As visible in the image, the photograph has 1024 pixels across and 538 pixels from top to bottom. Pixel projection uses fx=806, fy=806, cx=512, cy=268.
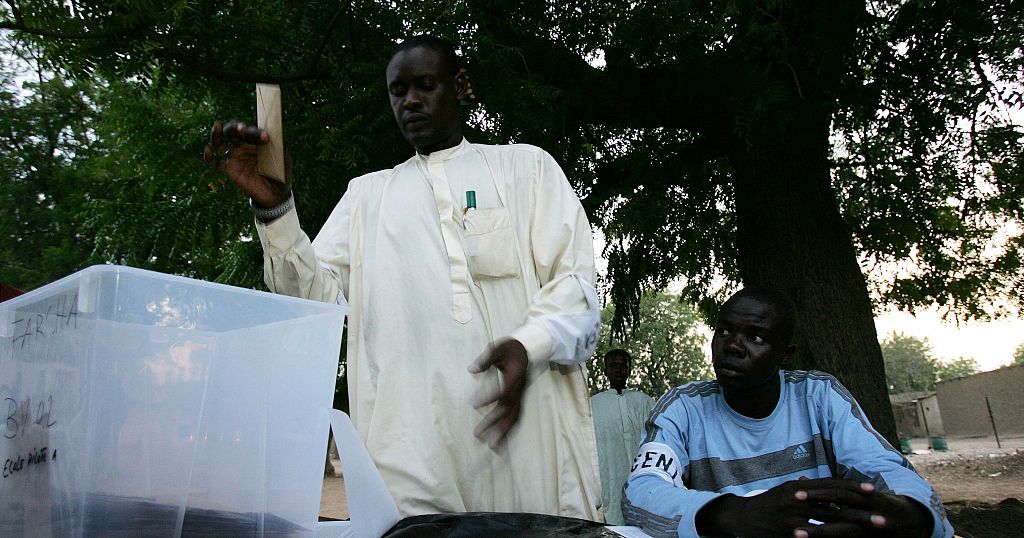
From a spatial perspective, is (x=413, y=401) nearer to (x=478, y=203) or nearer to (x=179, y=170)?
(x=478, y=203)

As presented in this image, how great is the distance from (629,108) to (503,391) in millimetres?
5248

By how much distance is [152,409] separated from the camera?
3.69 feet

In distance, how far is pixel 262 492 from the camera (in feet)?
4.16

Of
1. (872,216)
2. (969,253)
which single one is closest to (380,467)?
(872,216)

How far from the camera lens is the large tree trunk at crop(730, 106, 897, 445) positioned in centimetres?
608

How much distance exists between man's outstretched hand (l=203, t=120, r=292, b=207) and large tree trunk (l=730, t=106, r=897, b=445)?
4620 mm

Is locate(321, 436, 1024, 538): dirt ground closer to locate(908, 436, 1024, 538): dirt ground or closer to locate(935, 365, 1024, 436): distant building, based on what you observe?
locate(908, 436, 1024, 538): dirt ground

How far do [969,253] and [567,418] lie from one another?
31.1ft

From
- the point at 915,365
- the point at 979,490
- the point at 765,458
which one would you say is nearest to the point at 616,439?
the point at 765,458

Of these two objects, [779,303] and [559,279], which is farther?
[779,303]

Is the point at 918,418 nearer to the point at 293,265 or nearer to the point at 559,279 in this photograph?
the point at 559,279

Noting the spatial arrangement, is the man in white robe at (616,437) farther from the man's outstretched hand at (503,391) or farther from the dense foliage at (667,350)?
the dense foliage at (667,350)

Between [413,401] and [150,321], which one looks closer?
[150,321]

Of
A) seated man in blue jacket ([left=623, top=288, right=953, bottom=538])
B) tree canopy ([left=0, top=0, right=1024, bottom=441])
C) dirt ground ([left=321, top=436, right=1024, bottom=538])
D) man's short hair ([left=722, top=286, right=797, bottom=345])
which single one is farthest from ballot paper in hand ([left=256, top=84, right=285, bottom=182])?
dirt ground ([left=321, top=436, right=1024, bottom=538])
